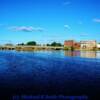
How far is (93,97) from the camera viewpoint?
14242 millimetres

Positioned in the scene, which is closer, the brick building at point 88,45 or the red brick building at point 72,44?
the red brick building at point 72,44

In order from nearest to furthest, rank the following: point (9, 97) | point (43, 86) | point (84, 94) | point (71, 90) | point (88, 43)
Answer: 1. point (9, 97)
2. point (84, 94)
3. point (71, 90)
4. point (43, 86)
5. point (88, 43)

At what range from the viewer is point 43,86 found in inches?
680

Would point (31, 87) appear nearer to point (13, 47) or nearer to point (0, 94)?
point (0, 94)

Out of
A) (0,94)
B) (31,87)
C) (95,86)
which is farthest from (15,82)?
(95,86)

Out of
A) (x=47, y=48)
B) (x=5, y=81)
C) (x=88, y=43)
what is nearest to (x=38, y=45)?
(x=47, y=48)

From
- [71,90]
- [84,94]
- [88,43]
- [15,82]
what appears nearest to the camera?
[84,94]

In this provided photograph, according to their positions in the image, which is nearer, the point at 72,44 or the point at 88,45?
the point at 72,44

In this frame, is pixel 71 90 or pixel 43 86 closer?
pixel 71 90

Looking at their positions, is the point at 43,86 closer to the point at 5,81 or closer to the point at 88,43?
the point at 5,81

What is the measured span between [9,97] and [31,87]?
3279 millimetres

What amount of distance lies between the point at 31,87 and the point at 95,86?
442 centimetres

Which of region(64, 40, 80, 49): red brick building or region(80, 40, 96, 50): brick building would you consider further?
region(80, 40, 96, 50): brick building

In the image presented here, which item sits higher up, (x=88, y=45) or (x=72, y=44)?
(x=72, y=44)
